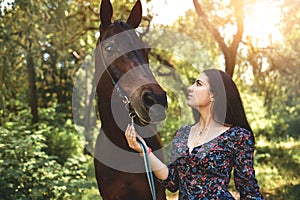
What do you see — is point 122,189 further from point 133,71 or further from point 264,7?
point 264,7

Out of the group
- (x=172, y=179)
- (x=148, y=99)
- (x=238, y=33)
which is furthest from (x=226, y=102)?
(x=238, y=33)

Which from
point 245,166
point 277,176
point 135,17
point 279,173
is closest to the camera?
point 245,166

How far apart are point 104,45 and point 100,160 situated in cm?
86

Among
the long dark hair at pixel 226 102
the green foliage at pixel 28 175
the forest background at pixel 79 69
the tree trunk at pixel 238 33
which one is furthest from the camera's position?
the tree trunk at pixel 238 33

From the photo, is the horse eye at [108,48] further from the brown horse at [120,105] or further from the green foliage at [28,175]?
the green foliage at [28,175]

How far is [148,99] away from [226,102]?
0.48m

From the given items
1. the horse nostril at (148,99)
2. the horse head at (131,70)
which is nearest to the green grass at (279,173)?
the horse head at (131,70)

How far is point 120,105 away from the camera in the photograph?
2791 millimetres

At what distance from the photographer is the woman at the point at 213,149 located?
2.26 metres

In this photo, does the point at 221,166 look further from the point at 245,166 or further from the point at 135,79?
the point at 135,79

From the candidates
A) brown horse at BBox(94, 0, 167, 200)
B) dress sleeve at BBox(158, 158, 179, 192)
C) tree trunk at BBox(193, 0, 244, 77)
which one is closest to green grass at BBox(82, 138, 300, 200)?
tree trunk at BBox(193, 0, 244, 77)

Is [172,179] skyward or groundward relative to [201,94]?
groundward

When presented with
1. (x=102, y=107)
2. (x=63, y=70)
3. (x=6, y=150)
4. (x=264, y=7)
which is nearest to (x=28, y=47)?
(x=6, y=150)

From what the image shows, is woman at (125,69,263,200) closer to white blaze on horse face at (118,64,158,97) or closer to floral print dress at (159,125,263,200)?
floral print dress at (159,125,263,200)
